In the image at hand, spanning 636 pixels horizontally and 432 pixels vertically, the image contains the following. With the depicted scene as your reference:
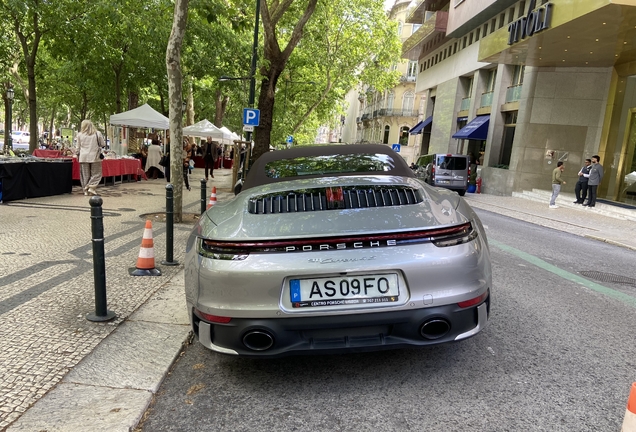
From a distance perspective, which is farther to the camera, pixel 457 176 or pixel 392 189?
pixel 457 176

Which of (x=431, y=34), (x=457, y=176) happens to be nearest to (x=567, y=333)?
(x=457, y=176)

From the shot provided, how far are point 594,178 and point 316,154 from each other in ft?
51.6

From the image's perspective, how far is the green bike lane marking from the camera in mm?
5176

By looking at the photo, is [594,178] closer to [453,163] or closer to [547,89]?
[453,163]

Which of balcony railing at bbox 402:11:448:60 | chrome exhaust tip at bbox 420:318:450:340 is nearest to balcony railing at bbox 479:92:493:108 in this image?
balcony railing at bbox 402:11:448:60

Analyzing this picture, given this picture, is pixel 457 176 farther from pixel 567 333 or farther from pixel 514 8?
pixel 567 333

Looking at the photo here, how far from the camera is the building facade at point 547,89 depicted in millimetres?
15562

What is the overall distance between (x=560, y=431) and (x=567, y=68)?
2269cm

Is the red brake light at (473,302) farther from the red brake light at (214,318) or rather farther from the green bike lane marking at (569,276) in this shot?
the green bike lane marking at (569,276)

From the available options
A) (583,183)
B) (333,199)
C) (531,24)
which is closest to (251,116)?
(531,24)

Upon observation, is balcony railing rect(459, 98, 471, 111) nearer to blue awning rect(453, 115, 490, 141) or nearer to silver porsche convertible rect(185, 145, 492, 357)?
blue awning rect(453, 115, 490, 141)

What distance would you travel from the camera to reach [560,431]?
237cm

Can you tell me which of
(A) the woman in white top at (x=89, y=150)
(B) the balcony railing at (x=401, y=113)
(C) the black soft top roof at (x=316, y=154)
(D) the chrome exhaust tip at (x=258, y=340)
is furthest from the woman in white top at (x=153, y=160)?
(B) the balcony railing at (x=401, y=113)

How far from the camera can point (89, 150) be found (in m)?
10.9
